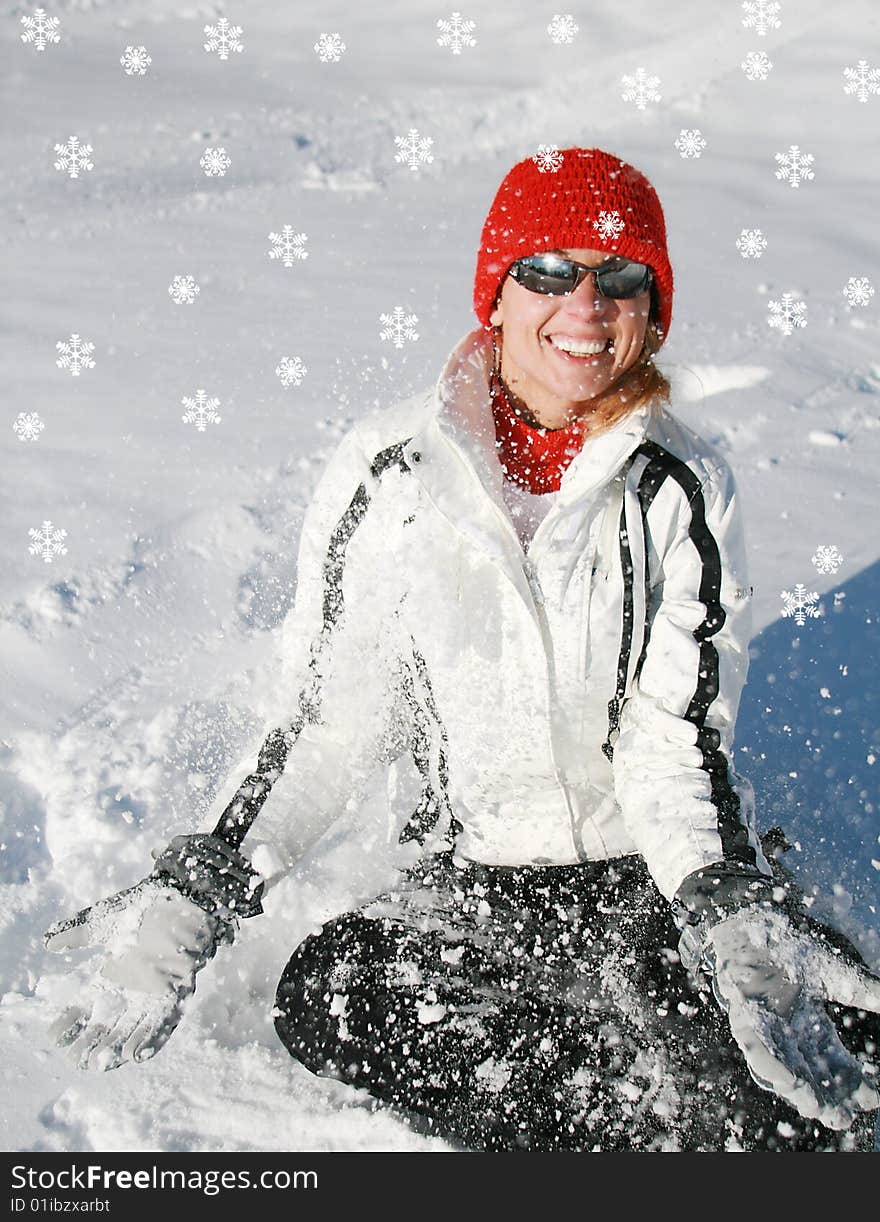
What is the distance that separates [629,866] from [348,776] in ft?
1.79

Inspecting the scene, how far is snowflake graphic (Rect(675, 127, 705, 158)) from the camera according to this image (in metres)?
6.95

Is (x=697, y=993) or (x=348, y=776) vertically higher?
(x=348, y=776)

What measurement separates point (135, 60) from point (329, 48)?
4.62 ft

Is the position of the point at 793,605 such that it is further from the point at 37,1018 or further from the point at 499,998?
the point at 37,1018

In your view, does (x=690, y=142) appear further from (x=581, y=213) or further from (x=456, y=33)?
(x=581, y=213)

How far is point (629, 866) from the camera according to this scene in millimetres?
2156

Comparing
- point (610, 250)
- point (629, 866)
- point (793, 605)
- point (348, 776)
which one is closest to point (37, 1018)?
point (348, 776)

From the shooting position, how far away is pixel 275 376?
180 inches

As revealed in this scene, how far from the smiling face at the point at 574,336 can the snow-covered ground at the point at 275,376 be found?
7.1 inches

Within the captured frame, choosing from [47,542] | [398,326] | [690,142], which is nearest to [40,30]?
[690,142]

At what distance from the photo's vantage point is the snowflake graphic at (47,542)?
11.6 feet

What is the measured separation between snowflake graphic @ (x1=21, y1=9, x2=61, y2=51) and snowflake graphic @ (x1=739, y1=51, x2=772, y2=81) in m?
4.64

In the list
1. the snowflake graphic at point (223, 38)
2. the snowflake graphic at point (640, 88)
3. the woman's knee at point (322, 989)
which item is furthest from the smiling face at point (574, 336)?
the snowflake graphic at point (223, 38)

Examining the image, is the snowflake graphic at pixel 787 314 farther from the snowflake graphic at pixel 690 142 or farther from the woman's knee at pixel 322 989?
the woman's knee at pixel 322 989
